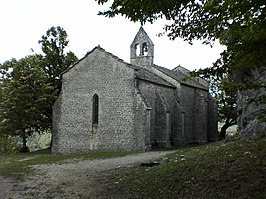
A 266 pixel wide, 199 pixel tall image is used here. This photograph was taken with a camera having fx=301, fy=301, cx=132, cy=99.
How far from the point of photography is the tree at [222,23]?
6289 millimetres

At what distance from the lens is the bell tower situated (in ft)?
103

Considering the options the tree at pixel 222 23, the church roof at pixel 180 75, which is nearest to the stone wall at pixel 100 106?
the church roof at pixel 180 75

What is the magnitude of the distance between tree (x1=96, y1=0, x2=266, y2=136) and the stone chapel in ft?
50.6

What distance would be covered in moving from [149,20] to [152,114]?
18049 mm

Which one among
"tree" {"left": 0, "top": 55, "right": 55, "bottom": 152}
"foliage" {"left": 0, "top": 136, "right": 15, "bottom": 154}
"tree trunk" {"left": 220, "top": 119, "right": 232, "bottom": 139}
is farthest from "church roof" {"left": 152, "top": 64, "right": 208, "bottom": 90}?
"foliage" {"left": 0, "top": 136, "right": 15, "bottom": 154}

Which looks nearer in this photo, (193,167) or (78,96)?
(193,167)

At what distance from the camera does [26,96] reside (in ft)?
93.2

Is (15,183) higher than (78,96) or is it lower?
lower

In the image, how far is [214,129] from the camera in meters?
36.9

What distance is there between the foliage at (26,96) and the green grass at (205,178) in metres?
18.8

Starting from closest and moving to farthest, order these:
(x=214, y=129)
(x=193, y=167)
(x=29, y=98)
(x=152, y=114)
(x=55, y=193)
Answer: (x=55, y=193), (x=193, y=167), (x=152, y=114), (x=29, y=98), (x=214, y=129)

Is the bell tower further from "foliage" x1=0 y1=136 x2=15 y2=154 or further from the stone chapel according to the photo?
"foliage" x1=0 y1=136 x2=15 y2=154

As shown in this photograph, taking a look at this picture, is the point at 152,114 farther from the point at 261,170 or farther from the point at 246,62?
the point at 246,62

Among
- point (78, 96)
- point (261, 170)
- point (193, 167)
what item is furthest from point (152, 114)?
point (261, 170)
